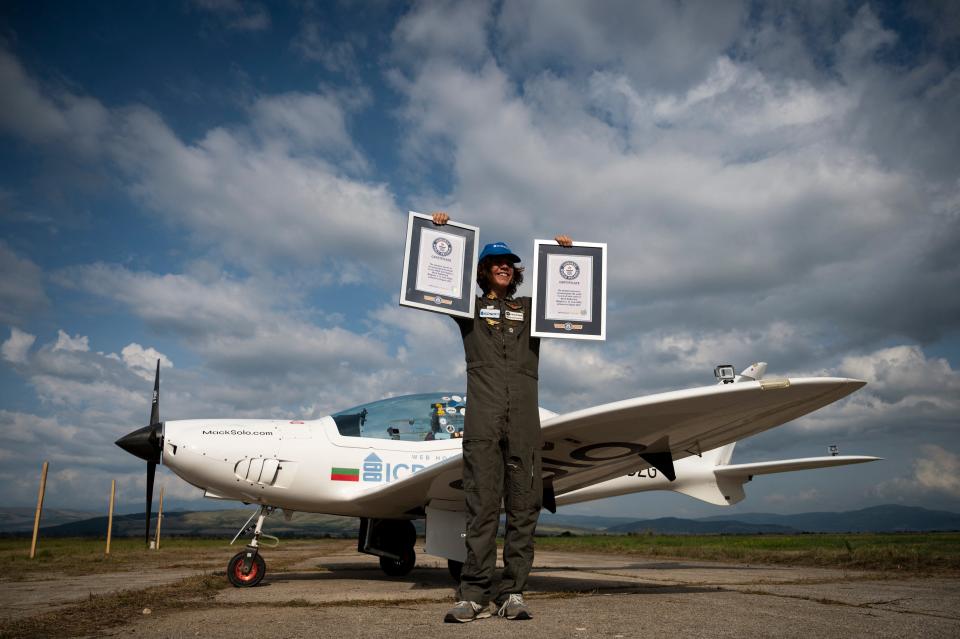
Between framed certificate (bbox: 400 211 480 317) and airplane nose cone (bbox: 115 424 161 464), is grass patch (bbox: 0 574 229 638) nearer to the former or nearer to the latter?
airplane nose cone (bbox: 115 424 161 464)

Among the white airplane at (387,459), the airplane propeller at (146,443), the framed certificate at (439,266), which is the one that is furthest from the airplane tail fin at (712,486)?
the airplane propeller at (146,443)

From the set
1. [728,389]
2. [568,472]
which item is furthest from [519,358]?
[568,472]

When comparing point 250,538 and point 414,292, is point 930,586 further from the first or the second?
point 250,538

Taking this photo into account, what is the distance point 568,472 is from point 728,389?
216 centimetres

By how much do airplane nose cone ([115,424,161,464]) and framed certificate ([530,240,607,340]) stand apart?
4.73 metres

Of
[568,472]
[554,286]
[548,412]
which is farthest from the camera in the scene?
[548,412]

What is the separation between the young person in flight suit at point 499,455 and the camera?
3.27 meters

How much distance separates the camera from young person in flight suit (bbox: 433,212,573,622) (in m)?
3.27

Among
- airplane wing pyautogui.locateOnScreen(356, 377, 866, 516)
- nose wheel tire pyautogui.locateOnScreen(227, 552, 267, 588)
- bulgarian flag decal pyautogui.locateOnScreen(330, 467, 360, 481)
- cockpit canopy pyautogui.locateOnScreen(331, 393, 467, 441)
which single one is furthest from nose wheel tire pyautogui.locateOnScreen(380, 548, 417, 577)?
nose wheel tire pyautogui.locateOnScreen(227, 552, 267, 588)

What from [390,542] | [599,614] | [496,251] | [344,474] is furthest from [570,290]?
[390,542]

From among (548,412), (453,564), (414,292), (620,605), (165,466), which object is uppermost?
(414,292)

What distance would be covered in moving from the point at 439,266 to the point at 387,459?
11.3ft

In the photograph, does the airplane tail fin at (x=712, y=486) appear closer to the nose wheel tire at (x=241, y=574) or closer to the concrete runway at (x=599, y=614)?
the concrete runway at (x=599, y=614)

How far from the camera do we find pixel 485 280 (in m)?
4.10
